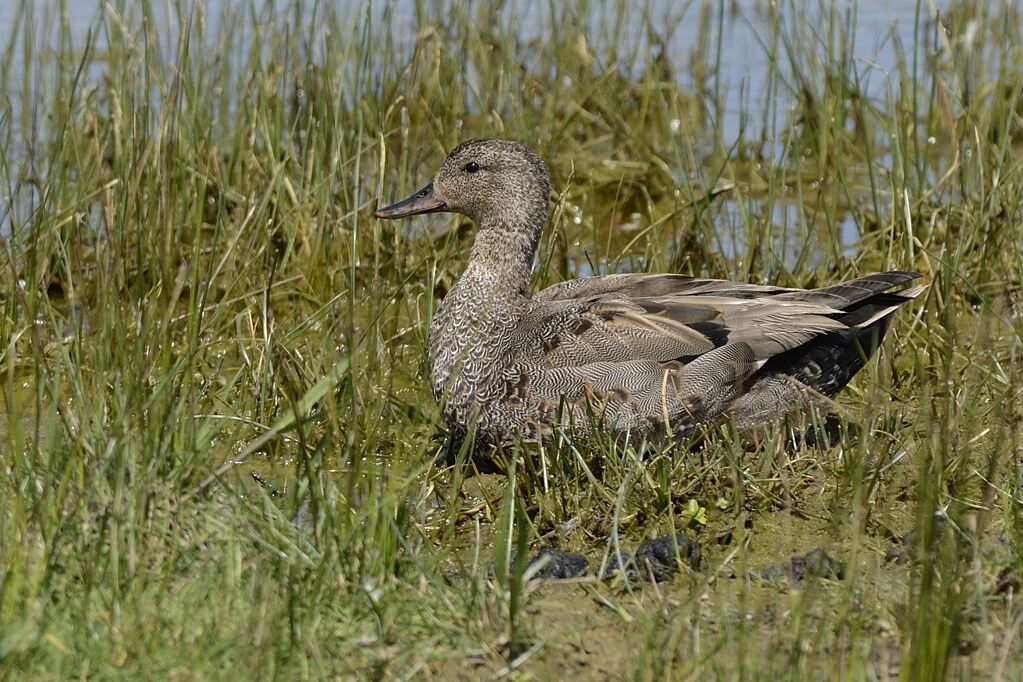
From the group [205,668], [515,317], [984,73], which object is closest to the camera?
[205,668]

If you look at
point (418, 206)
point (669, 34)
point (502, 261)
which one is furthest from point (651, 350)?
point (669, 34)

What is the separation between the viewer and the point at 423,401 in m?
5.68

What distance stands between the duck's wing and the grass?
0.28m

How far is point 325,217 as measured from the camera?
20.9 ft

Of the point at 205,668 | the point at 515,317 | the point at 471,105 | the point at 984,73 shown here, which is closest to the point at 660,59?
the point at 471,105

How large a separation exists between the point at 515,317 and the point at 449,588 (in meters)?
2.25

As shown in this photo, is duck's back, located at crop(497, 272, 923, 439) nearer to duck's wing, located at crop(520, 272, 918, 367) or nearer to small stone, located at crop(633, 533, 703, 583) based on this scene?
duck's wing, located at crop(520, 272, 918, 367)

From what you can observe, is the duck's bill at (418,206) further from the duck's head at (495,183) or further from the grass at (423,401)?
the grass at (423,401)

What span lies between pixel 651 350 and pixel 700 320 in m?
0.22

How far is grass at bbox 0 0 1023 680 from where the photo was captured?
3.20 metres

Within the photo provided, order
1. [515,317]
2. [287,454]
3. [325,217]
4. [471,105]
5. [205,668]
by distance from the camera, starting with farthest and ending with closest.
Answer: [471,105]
[325,217]
[515,317]
[287,454]
[205,668]

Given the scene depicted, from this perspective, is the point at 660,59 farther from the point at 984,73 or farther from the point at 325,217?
the point at 325,217

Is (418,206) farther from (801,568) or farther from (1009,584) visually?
(1009,584)

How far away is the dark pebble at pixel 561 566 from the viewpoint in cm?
391
